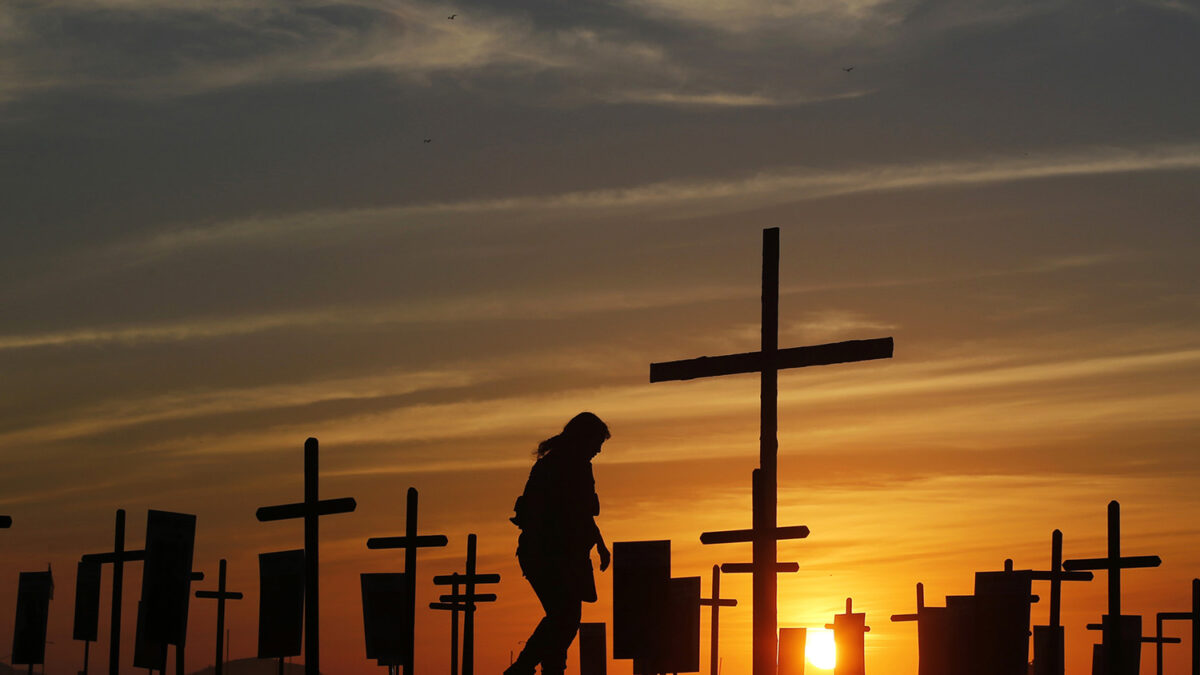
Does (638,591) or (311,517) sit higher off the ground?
(311,517)

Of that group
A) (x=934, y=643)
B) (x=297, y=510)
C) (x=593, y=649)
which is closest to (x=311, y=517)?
(x=297, y=510)

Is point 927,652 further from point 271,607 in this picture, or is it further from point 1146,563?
point 271,607

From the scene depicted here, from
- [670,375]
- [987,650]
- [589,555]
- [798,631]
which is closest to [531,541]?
[589,555]

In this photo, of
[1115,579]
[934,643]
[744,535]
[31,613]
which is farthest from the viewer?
[31,613]

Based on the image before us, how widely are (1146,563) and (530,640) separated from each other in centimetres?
1703

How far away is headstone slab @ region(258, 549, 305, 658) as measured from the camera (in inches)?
1057

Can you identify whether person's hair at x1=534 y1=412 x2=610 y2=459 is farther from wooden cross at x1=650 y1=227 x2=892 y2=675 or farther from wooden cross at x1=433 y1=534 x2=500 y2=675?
wooden cross at x1=433 y1=534 x2=500 y2=675

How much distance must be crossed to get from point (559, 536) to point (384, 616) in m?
16.6

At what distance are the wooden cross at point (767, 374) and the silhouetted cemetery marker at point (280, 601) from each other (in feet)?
28.9

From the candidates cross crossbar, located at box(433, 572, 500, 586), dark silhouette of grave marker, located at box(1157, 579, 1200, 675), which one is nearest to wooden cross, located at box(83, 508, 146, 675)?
cross crossbar, located at box(433, 572, 500, 586)

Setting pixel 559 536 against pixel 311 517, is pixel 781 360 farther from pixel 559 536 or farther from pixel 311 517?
pixel 311 517

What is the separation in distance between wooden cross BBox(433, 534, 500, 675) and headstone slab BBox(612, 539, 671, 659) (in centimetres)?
1952

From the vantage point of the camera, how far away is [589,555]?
55.4ft

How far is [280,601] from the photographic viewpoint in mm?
27016
